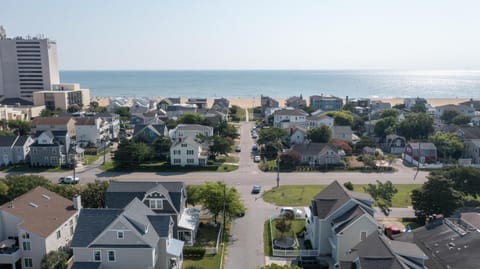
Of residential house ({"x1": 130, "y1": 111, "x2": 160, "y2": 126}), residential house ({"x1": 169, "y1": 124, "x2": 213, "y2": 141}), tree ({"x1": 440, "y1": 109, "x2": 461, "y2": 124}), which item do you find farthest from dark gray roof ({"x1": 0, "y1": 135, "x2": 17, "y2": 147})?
tree ({"x1": 440, "y1": 109, "x2": 461, "y2": 124})

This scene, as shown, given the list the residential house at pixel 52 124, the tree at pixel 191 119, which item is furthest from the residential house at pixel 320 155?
the residential house at pixel 52 124

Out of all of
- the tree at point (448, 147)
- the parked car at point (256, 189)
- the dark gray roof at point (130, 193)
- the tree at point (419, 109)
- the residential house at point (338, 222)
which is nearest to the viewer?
the residential house at point (338, 222)

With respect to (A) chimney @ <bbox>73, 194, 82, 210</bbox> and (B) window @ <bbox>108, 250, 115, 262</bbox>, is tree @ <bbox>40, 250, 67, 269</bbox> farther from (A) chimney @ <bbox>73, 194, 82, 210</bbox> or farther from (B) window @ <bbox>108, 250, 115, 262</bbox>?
(A) chimney @ <bbox>73, 194, 82, 210</bbox>

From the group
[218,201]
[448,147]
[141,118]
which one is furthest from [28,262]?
[141,118]

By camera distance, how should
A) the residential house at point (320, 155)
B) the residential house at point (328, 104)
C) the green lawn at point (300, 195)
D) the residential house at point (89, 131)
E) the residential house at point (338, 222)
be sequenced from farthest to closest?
the residential house at point (328, 104)
the residential house at point (89, 131)
the residential house at point (320, 155)
the green lawn at point (300, 195)
the residential house at point (338, 222)

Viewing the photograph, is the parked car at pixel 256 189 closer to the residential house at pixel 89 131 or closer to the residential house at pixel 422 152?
the residential house at pixel 422 152

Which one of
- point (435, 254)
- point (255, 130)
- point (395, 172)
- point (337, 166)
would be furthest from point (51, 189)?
point (255, 130)

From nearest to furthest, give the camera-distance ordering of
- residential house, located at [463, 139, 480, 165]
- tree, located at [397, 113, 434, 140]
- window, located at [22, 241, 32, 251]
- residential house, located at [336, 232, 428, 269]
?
residential house, located at [336, 232, 428, 269] < window, located at [22, 241, 32, 251] < residential house, located at [463, 139, 480, 165] < tree, located at [397, 113, 434, 140]
